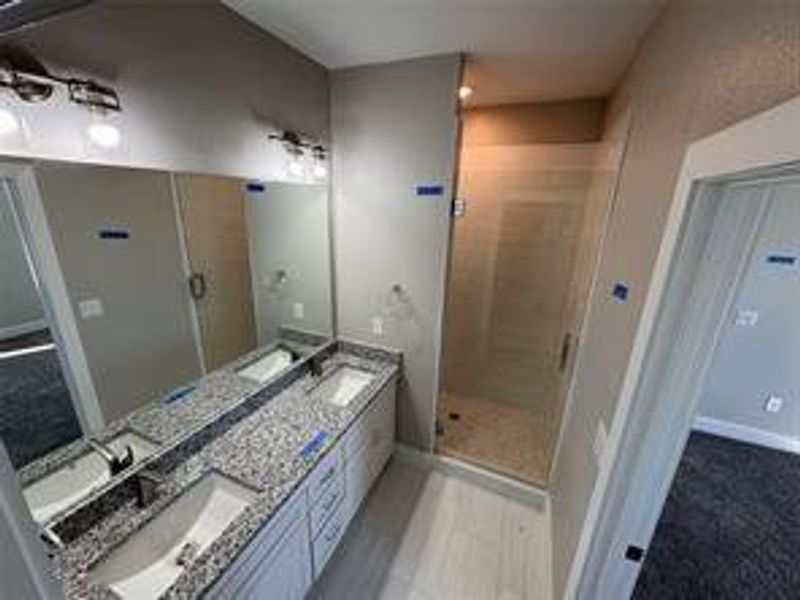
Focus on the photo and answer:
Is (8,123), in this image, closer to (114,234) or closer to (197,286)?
(114,234)

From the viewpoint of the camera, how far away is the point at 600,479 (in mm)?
1220

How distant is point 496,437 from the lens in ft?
9.52

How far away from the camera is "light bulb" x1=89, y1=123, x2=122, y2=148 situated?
1.15 m

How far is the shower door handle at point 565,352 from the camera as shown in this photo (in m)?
2.47

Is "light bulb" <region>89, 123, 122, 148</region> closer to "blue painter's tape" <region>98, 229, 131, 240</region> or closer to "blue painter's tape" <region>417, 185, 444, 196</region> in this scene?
"blue painter's tape" <region>98, 229, 131, 240</region>

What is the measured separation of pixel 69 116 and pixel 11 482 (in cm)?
125

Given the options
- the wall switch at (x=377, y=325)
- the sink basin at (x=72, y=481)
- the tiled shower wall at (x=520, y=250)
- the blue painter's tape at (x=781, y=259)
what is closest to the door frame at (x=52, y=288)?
the sink basin at (x=72, y=481)

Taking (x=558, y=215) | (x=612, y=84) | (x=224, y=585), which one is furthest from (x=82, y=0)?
(x=558, y=215)

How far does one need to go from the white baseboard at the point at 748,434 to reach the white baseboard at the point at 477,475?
62.6 inches

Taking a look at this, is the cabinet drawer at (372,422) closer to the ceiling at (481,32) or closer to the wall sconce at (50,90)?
the wall sconce at (50,90)

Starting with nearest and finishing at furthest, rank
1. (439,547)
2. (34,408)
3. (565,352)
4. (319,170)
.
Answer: (34,408)
(439,547)
(319,170)
(565,352)

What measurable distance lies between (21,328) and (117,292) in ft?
0.93

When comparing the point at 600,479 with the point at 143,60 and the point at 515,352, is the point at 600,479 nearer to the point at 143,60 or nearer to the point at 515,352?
the point at 515,352

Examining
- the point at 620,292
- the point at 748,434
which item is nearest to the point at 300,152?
the point at 620,292
